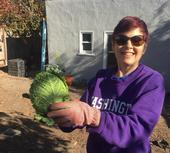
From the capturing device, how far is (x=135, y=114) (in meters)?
2.07

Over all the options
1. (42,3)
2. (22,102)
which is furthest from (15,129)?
(42,3)

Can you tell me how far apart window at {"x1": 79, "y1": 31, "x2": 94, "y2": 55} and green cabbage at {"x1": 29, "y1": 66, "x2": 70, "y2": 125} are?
42.0 feet

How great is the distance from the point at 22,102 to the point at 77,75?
4.79 metres

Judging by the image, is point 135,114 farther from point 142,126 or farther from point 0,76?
point 0,76

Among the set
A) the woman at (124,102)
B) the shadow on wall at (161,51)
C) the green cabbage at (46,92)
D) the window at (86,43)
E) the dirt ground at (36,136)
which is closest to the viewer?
the woman at (124,102)

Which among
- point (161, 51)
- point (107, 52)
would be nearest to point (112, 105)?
point (161, 51)

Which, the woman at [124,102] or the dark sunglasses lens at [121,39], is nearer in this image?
the woman at [124,102]

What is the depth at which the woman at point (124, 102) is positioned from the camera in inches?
71.7

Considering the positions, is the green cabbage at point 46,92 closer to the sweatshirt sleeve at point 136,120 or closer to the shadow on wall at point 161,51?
the sweatshirt sleeve at point 136,120

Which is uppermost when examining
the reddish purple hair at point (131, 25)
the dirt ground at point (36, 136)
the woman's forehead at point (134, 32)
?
the reddish purple hair at point (131, 25)

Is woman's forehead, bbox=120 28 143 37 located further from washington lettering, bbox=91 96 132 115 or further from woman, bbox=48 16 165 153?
washington lettering, bbox=91 96 132 115

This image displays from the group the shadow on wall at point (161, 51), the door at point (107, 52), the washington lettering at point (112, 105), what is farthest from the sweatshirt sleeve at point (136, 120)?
the door at point (107, 52)

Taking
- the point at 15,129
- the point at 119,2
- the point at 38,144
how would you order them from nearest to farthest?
the point at 38,144
the point at 15,129
the point at 119,2

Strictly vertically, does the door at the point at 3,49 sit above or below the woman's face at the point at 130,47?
below
